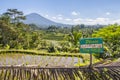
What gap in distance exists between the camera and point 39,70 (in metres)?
4.05

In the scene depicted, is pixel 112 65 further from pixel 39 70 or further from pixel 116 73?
pixel 39 70

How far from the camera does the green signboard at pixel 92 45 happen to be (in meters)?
4.04

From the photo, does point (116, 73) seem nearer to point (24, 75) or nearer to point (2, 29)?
point (24, 75)

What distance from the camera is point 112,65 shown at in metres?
4.02

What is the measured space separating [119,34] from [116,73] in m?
18.5

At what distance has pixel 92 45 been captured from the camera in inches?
160

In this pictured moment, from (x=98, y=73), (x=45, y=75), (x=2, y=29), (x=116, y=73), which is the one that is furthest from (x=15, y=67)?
(x=2, y=29)

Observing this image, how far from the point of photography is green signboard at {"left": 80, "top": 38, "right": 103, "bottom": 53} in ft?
13.2

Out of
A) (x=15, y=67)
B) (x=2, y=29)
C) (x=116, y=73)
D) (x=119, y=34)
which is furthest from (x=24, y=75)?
(x=2, y=29)

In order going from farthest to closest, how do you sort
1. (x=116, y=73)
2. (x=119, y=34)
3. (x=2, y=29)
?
(x=2, y=29)
(x=119, y=34)
(x=116, y=73)

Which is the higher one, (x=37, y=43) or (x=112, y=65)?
(x=112, y=65)

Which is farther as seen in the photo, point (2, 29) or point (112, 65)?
point (2, 29)

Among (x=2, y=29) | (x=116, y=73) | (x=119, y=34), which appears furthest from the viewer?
(x=2, y=29)

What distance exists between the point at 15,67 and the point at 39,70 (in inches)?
14.7
